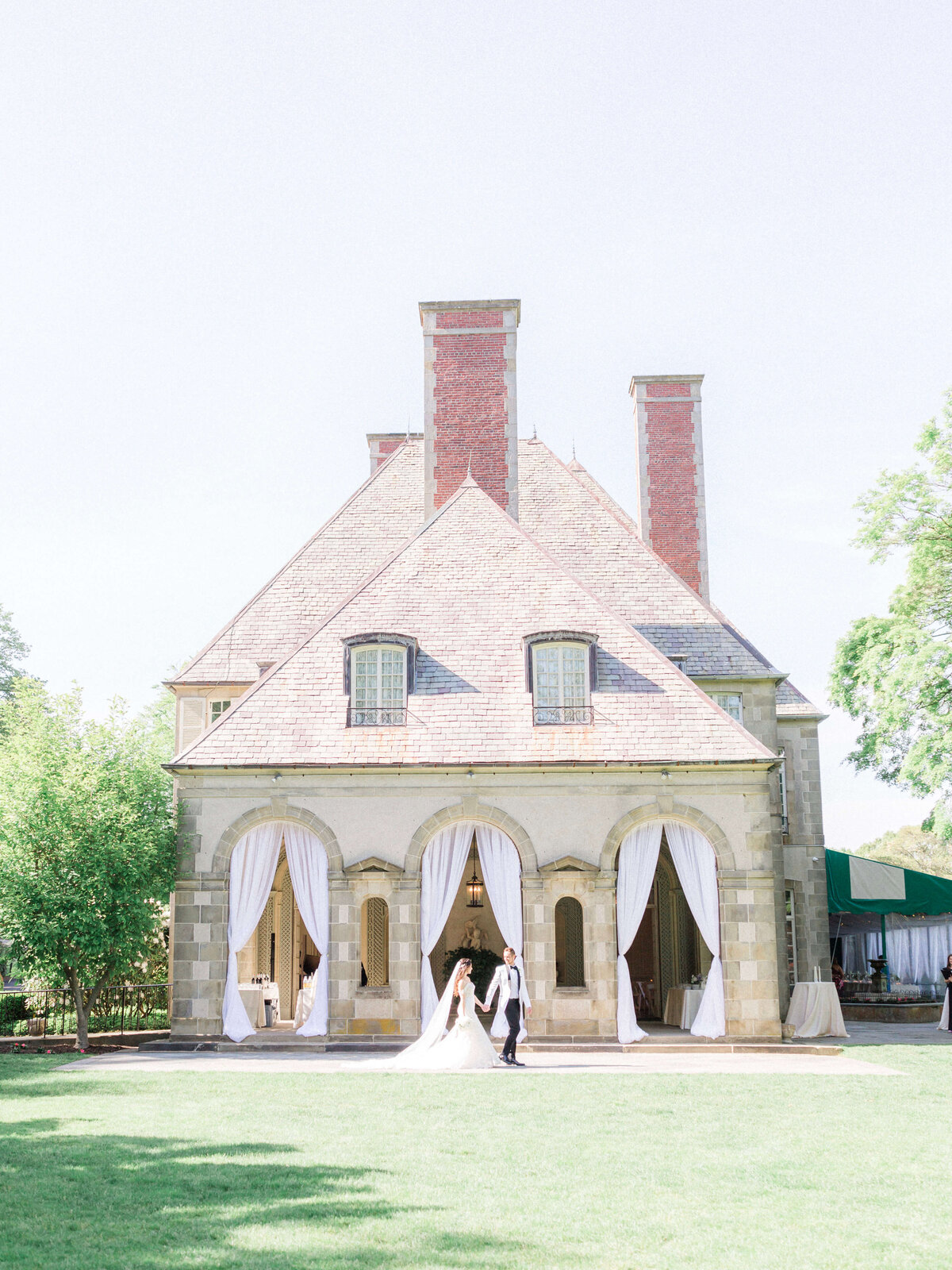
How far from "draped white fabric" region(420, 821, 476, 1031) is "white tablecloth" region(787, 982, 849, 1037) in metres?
6.96

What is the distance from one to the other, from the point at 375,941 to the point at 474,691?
24.1 ft

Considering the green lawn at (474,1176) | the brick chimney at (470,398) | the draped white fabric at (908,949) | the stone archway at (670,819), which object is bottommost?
the draped white fabric at (908,949)

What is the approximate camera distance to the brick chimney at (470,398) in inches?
1107

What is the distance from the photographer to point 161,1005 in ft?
89.7

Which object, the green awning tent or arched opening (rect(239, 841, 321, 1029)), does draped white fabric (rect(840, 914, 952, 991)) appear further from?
arched opening (rect(239, 841, 321, 1029))

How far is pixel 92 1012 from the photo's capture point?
83.4ft

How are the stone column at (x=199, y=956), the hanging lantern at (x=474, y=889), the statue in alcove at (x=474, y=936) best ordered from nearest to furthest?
the stone column at (x=199, y=956) < the hanging lantern at (x=474, y=889) < the statue in alcove at (x=474, y=936)

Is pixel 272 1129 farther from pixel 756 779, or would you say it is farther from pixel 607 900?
pixel 756 779

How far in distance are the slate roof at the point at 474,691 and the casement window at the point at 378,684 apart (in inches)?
9.6

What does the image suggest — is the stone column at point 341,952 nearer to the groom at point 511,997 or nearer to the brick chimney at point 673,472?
the groom at point 511,997

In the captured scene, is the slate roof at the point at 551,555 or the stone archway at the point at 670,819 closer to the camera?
the stone archway at the point at 670,819

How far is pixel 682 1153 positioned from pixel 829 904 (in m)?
21.1

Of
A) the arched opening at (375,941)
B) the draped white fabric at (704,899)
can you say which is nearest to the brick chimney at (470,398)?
the arched opening at (375,941)

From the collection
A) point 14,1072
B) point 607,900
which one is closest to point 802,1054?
point 607,900
